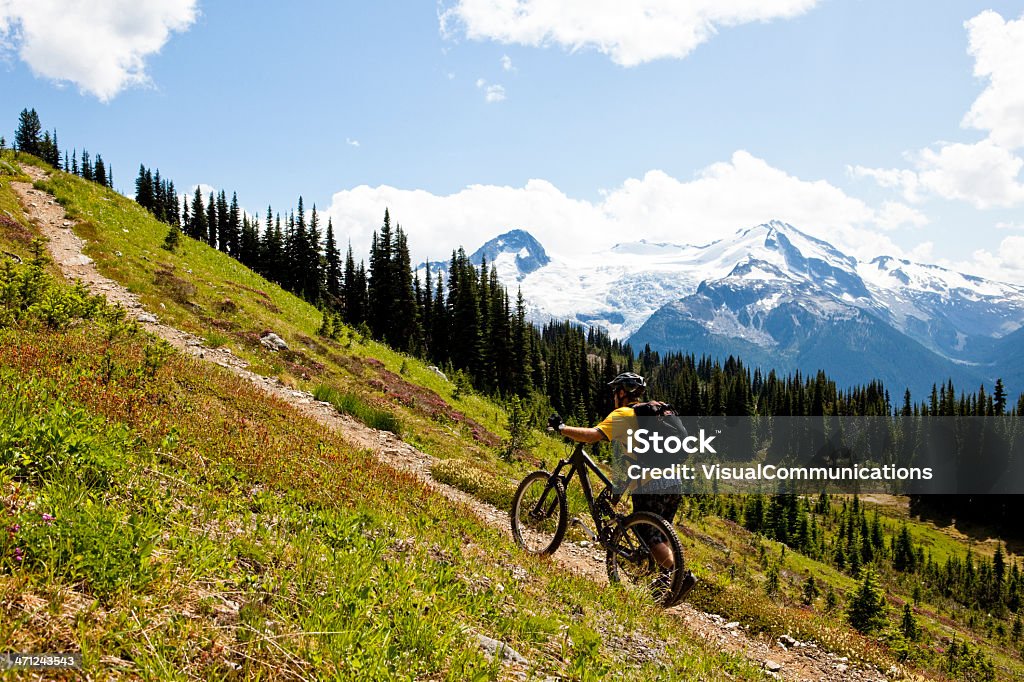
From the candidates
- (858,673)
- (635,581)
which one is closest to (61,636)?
(635,581)

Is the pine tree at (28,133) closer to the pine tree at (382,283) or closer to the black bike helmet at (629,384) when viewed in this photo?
the pine tree at (382,283)

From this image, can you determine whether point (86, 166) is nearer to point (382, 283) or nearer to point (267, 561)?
point (382, 283)

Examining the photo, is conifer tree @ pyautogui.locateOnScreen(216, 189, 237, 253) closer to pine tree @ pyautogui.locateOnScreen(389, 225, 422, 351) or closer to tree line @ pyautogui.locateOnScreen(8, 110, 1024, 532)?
tree line @ pyautogui.locateOnScreen(8, 110, 1024, 532)

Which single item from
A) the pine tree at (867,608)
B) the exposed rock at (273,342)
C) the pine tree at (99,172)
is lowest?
the pine tree at (867,608)

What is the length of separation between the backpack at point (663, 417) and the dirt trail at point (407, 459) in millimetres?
2801

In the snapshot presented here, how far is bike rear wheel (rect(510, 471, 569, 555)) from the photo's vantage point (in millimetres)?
9141

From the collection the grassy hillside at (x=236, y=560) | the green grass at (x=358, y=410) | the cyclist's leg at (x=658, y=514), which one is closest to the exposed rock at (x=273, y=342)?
the green grass at (x=358, y=410)

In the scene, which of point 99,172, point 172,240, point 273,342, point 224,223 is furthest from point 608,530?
point 99,172

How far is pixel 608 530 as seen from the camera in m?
8.28

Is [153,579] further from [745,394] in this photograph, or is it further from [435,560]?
[745,394]

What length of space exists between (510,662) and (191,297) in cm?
2355

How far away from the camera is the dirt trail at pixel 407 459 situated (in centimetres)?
878

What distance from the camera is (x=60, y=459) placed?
501cm

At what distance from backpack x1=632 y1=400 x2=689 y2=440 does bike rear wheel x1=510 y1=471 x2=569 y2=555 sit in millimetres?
2205
